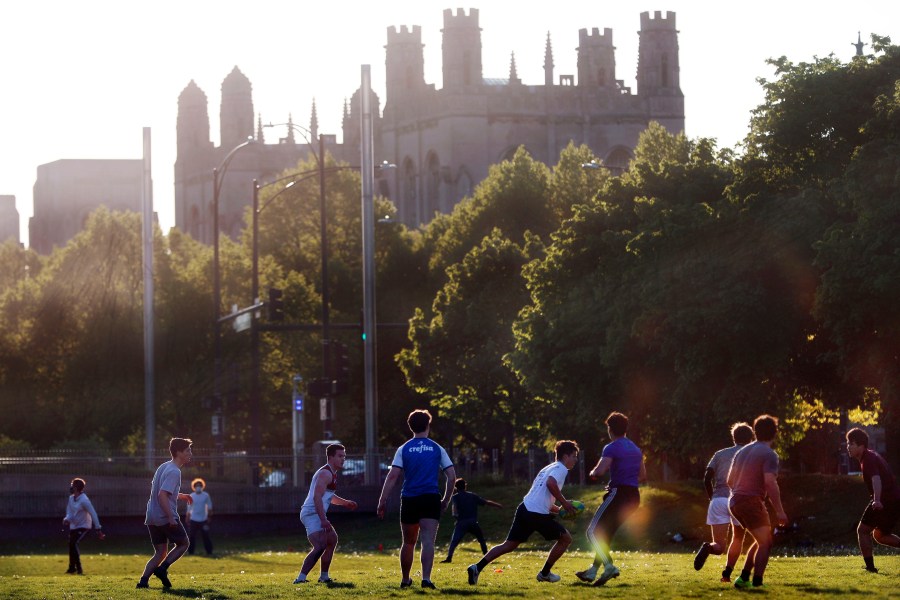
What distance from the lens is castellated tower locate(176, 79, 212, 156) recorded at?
163500 mm

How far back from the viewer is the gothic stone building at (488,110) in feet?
433

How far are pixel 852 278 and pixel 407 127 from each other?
334ft

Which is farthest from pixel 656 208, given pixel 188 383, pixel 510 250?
pixel 188 383

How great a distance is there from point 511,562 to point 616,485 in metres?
9.77

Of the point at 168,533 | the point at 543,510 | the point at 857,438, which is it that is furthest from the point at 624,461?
the point at 168,533

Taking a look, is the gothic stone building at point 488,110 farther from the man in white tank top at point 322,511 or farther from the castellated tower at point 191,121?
the man in white tank top at point 322,511

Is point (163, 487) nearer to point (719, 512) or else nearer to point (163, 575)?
point (163, 575)

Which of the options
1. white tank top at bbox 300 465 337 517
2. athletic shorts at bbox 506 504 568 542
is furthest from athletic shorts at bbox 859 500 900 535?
white tank top at bbox 300 465 337 517

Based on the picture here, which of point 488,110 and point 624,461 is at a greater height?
point 488,110

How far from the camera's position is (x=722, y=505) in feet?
69.7

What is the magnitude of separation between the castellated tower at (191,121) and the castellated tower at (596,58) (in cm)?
3749

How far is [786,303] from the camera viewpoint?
39.6m

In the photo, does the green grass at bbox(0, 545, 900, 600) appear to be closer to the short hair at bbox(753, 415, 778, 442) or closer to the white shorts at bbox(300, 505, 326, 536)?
the white shorts at bbox(300, 505, 326, 536)

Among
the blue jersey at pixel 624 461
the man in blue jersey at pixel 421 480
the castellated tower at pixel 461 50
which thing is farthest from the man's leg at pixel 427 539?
the castellated tower at pixel 461 50
